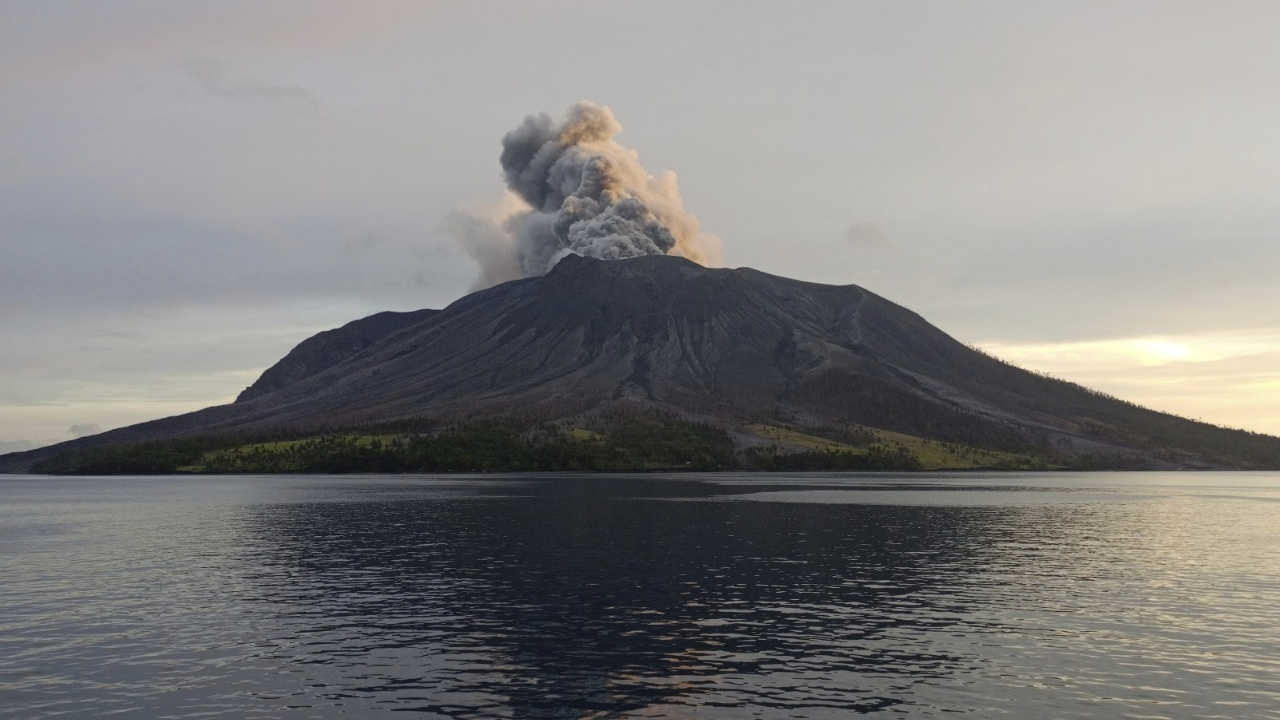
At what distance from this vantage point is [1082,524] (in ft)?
368

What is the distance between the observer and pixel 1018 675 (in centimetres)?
3909

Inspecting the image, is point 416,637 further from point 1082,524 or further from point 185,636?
point 1082,524

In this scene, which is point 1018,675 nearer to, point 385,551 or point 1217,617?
point 1217,617

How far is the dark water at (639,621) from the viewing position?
1415 inches

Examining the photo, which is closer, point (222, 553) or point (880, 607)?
point (880, 607)

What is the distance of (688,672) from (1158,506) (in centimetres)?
13446

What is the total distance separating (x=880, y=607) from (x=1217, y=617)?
56.7 ft

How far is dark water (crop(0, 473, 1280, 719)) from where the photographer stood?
1415 inches

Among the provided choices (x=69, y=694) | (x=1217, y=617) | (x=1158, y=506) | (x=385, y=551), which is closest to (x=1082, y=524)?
(x=1158, y=506)

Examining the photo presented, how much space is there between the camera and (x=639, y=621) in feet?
164

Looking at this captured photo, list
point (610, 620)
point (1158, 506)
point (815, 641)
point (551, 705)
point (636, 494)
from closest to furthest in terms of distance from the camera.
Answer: point (551, 705)
point (815, 641)
point (610, 620)
point (1158, 506)
point (636, 494)

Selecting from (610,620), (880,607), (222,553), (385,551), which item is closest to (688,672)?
(610,620)

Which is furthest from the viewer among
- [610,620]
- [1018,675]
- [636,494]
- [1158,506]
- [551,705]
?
[636,494]

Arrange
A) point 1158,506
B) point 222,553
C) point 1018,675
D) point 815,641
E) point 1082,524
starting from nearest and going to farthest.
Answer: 1. point 1018,675
2. point 815,641
3. point 222,553
4. point 1082,524
5. point 1158,506
